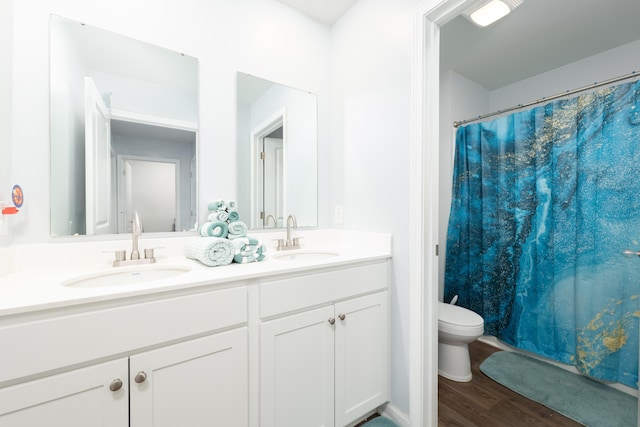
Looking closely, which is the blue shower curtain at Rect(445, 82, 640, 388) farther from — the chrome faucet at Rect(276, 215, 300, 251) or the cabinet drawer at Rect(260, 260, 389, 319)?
the chrome faucet at Rect(276, 215, 300, 251)

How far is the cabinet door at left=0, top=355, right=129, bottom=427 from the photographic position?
2.17ft

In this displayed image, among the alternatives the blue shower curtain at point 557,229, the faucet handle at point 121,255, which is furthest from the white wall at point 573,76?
the faucet handle at point 121,255

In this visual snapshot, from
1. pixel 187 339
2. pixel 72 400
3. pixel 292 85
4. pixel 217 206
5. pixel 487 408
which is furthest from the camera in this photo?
pixel 292 85

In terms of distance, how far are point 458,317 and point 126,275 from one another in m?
1.88

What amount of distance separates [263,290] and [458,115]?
231 centimetres

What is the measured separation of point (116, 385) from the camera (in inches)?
30.0

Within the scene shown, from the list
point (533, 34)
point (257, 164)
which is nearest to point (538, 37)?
point (533, 34)

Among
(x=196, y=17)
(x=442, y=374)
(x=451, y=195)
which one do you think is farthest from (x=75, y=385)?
(x=451, y=195)

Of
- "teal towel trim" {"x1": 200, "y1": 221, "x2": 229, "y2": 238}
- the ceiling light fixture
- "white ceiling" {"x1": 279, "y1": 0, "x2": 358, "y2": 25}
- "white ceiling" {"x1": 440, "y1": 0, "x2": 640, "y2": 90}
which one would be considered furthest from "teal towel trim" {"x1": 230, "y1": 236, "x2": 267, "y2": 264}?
"white ceiling" {"x1": 440, "y1": 0, "x2": 640, "y2": 90}

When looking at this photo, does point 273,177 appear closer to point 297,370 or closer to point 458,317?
point 297,370

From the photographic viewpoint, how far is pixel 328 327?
1.19 m

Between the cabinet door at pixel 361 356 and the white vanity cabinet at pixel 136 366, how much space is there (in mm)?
456

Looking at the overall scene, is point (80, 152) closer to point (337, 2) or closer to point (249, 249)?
point (249, 249)

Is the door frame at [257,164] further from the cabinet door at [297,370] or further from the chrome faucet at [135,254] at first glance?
the cabinet door at [297,370]
